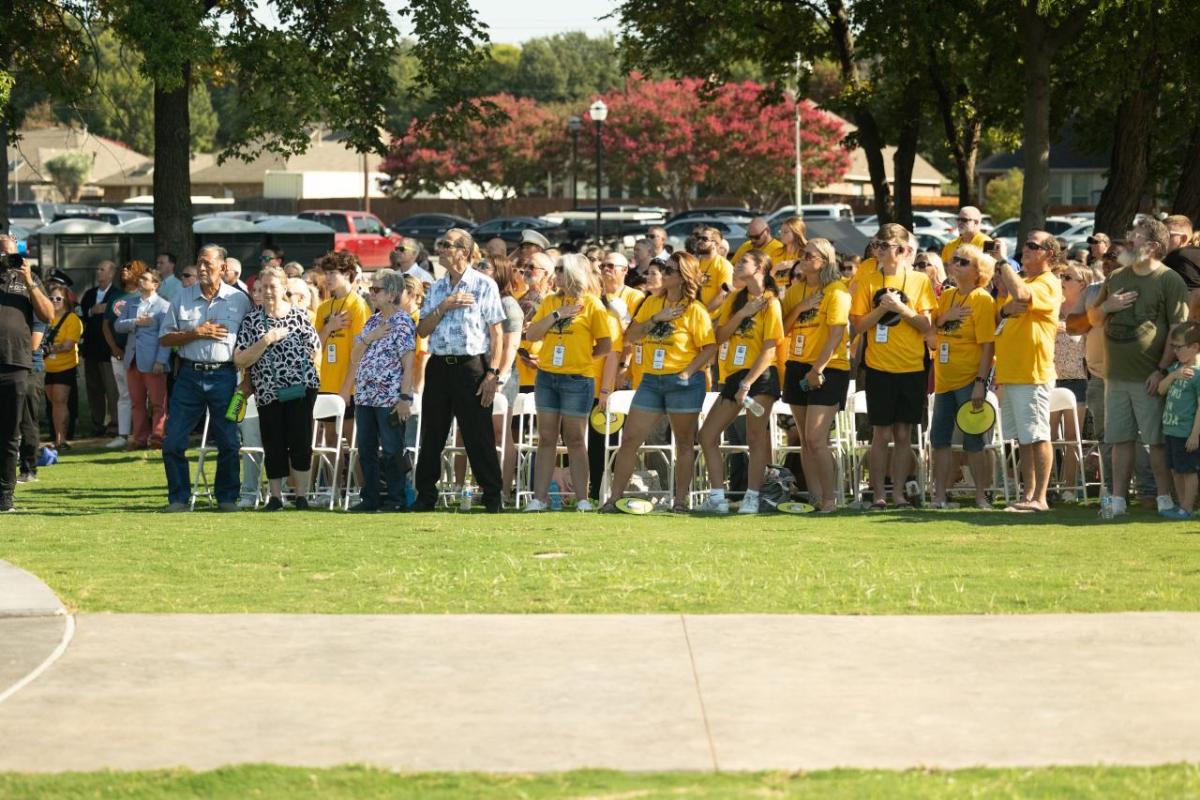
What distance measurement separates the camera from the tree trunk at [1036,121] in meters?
24.8

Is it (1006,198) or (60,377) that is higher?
(1006,198)

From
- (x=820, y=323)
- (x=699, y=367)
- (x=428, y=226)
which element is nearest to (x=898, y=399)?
(x=820, y=323)

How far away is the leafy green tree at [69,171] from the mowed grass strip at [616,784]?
99328 mm

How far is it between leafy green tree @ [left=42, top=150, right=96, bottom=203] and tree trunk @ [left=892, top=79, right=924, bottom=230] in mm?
75141

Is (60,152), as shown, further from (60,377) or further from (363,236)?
(60,377)

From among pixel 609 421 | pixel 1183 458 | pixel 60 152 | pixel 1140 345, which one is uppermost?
pixel 60 152

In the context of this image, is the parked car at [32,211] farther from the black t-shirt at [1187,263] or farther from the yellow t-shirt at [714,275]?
the black t-shirt at [1187,263]

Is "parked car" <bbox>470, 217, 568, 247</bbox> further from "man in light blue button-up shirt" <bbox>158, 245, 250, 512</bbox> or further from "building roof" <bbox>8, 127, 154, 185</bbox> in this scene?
"man in light blue button-up shirt" <bbox>158, 245, 250, 512</bbox>

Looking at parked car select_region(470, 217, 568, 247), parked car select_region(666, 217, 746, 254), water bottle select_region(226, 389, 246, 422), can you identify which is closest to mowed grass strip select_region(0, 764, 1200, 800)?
water bottle select_region(226, 389, 246, 422)

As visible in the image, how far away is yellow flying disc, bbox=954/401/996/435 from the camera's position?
12805 mm

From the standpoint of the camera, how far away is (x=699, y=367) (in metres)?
12.9

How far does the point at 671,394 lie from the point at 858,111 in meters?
20.3

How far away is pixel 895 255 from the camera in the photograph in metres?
13.1

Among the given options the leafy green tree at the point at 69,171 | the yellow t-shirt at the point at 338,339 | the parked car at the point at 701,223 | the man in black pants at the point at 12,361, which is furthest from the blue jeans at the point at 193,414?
the leafy green tree at the point at 69,171
